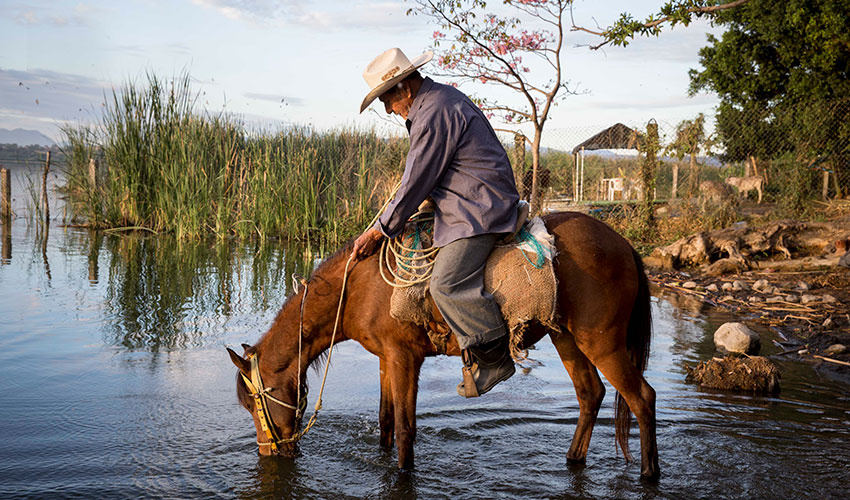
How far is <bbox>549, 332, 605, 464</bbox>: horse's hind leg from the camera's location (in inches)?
157

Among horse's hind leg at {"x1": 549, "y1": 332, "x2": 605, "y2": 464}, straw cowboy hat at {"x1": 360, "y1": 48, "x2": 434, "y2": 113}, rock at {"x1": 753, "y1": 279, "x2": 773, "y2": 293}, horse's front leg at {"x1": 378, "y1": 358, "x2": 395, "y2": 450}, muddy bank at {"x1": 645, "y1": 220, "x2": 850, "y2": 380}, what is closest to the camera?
straw cowboy hat at {"x1": 360, "y1": 48, "x2": 434, "y2": 113}

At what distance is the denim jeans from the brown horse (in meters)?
0.25

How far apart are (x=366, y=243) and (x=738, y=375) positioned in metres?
3.39

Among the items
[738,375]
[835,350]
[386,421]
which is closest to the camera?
[386,421]

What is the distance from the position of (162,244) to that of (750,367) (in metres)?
10.4

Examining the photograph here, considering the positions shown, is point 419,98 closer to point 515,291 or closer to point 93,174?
point 515,291

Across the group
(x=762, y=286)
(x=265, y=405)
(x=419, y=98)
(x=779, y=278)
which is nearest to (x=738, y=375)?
(x=419, y=98)

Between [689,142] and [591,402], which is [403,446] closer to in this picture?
[591,402]

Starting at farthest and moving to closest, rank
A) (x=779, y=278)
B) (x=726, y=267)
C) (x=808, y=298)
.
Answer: (x=726, y=267) → (x=779, y=278) → (x=808, y=298)

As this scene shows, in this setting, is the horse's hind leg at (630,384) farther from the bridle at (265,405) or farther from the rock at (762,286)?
the rock at (762,286)

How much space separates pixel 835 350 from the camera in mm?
6008

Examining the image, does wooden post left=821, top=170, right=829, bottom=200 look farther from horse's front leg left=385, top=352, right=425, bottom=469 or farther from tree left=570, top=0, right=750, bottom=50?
horse's front leg left=385, top=352, right=425, bottom=469

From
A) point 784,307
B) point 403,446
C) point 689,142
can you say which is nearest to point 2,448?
point 403,446

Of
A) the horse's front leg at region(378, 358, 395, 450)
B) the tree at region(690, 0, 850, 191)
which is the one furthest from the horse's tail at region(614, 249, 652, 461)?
the tree at region(690, 0, 850, 191)
